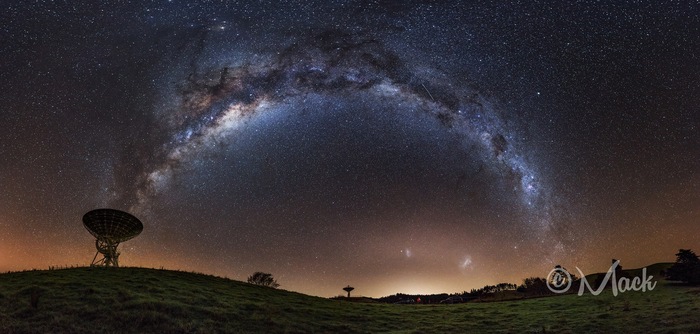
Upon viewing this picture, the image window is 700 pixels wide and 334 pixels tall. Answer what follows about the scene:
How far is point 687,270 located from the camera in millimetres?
45500

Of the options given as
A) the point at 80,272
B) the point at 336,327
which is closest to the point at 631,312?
the point at 336,327

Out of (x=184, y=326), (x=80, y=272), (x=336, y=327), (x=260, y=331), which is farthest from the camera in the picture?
(x=80, y=272)

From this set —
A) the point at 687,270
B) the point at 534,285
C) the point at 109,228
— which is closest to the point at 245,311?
the point at 109,228

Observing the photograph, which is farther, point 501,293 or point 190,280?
point 501,293

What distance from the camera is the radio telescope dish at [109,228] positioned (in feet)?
158

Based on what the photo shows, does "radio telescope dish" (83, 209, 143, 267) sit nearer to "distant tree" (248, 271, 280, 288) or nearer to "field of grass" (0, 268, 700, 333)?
"field of grass" (0, 268, 700, 333)

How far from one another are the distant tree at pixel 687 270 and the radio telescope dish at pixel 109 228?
66.0 metres

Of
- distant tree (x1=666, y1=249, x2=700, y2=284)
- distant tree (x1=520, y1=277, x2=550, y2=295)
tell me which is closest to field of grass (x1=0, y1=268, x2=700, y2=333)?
distant tree (x1=666, y1=249, x2=700, y2=284)

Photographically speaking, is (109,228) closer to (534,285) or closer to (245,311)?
(245,311)

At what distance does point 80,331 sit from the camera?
20828 mm

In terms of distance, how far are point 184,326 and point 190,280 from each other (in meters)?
17.7

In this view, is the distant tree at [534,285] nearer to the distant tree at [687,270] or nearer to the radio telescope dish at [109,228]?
the distant tree at [687,270]

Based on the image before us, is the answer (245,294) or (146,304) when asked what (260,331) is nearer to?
(146,304)

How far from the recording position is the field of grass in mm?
23312
